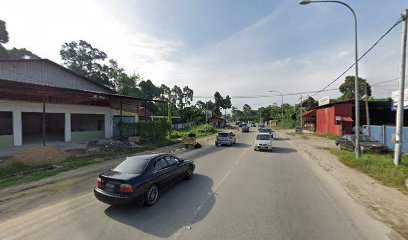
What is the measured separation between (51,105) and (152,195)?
1688 cm

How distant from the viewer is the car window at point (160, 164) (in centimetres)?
705

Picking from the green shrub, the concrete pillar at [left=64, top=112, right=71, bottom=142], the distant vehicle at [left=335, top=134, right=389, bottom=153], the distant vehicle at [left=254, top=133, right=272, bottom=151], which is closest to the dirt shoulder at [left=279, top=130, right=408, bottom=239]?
the distant vehicle at [left=335, top=134, right=389, bottom=153]

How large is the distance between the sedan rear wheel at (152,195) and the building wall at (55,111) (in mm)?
→ 15952

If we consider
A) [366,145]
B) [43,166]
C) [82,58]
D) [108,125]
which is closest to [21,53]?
[82,58]

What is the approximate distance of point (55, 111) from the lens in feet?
62.1

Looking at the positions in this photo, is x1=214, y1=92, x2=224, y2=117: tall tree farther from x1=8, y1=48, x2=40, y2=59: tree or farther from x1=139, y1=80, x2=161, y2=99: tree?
x1=8, y1=48, x2=40, y2=59: tree

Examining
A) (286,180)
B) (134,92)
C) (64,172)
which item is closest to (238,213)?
(286,180)

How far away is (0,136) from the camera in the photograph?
15.7m

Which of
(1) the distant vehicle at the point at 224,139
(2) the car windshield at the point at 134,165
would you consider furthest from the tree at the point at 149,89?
(2) the car windshield at the point at 134,165

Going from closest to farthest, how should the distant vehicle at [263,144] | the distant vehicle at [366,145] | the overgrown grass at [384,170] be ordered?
the overgrown grass at [384,170], the distant vehicle at [366,145], the distant vehicle at [263,144]

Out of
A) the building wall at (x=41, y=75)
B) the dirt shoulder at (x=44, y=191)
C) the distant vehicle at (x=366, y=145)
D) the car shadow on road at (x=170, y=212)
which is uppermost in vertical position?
the building wall at (x=41, y=75)

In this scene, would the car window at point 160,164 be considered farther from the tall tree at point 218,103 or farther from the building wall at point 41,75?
the tall tree at point 218,103

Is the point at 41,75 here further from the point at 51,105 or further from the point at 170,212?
the point at 170,212

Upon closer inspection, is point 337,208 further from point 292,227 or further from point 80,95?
point 80,95
